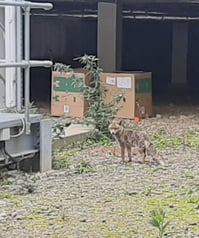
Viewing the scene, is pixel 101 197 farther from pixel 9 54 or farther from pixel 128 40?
pixel 128 40

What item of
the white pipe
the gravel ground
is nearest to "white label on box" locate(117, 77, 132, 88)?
the gravel ground

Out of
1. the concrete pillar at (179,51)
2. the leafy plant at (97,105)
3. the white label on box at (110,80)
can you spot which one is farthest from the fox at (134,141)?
the concrete pillar at (179,51)

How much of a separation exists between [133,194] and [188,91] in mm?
10368

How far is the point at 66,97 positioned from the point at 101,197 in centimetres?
509

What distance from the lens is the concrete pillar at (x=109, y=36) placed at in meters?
11.5

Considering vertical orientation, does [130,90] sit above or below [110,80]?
below

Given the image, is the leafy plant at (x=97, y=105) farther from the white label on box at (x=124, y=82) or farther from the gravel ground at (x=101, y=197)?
the white label on box at (x=124, y=82)

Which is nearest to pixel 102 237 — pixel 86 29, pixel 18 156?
pixel 18 156

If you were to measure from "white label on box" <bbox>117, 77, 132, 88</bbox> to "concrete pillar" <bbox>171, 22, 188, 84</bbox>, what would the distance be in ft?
26.4

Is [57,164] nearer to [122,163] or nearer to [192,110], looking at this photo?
[122,163]

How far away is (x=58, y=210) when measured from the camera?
15.3 ft

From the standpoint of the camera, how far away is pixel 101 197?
505 centimetres

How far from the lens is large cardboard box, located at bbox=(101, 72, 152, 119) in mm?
9977

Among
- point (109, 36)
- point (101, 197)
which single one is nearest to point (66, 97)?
point (109, 36)
